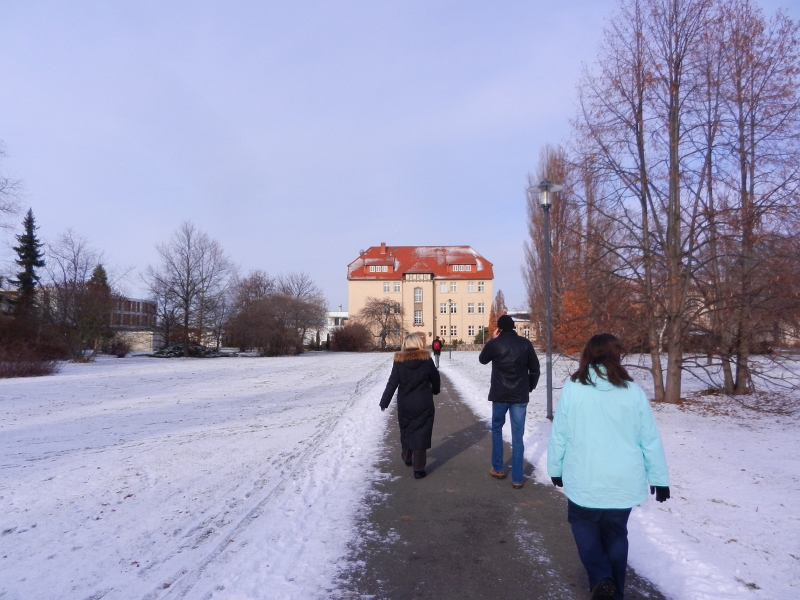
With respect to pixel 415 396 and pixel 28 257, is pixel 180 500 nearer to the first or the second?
pixel 415 396

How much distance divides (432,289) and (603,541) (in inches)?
3293

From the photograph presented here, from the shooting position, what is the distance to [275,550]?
453cm

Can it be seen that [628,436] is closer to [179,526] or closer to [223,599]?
[223,599]

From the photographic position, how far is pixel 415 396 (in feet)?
23.3

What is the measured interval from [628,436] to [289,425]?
9.08 metres

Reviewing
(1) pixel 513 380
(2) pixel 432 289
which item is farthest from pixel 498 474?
(2) pixel 432 289

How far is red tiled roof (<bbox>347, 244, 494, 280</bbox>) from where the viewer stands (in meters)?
87.5

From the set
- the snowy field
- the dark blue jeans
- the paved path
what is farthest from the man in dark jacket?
the dark blue jeans

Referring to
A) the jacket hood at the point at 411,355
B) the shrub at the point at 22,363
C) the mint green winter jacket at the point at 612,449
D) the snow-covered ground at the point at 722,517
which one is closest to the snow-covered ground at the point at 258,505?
the snow-covered ground at the point at 722,517

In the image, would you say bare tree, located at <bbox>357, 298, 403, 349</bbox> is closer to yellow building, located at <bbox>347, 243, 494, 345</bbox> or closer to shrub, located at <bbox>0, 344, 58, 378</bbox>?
yellow building, located at <bbox>347, 243, 494, 345</bbox>

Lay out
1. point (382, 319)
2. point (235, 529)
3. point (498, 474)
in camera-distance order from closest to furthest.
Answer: point (235, 529)
point (498, 474)
point (382, 319)

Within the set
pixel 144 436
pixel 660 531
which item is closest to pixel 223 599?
pixel 660 531

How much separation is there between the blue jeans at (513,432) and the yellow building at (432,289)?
77.6 meters

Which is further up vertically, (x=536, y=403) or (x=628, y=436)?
(x=628, y=436)
